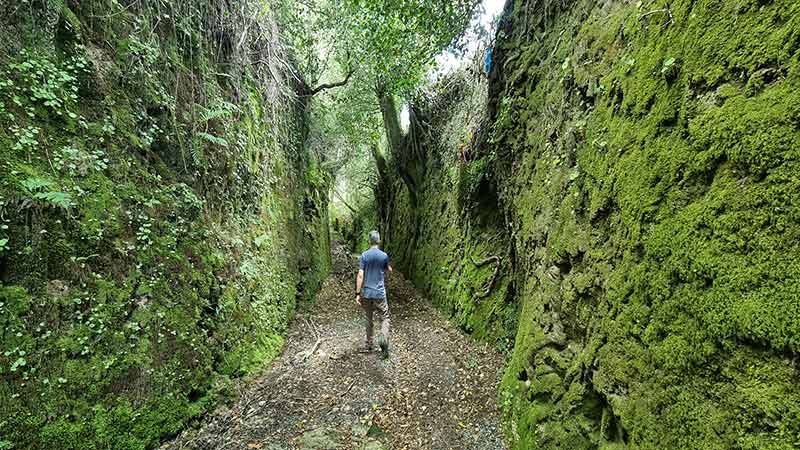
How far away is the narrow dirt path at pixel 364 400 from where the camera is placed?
3.98m

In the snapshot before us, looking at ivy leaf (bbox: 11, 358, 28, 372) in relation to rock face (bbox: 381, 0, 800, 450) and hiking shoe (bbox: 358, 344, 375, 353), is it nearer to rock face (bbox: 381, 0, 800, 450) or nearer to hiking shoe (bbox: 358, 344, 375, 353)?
rock face (bbox: 381, 0, 800, 450)

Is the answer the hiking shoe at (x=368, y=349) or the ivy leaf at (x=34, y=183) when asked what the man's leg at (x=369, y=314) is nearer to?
the hiking shoe at (x=368, y=349)

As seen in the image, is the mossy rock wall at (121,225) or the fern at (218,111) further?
the fern at (218,111)

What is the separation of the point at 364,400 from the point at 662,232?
398cm

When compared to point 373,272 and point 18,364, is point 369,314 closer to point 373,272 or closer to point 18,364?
point 373,272

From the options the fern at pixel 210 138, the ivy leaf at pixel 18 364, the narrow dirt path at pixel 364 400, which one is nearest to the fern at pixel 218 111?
the fern at pixel 210 138

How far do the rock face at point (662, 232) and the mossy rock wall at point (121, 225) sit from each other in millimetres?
3703

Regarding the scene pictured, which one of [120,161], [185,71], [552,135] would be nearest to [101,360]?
[120,161]

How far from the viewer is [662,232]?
7.32 feet

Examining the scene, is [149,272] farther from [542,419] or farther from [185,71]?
[542,419]

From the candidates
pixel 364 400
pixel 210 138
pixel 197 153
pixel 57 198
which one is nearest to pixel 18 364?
pixel 57 198

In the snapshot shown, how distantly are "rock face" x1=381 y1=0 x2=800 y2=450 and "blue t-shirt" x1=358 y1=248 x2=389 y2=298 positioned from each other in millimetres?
2504

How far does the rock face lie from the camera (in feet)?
5.26

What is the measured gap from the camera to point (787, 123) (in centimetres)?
157
